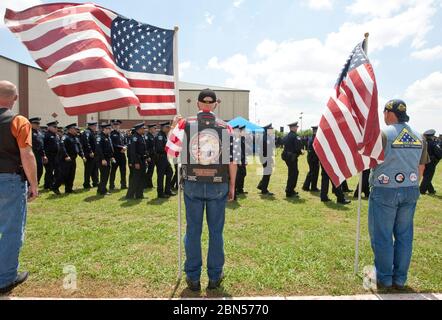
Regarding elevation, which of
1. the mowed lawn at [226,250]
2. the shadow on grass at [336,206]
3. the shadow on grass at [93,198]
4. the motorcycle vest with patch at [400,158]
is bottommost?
the mowed lawn at [226,250]

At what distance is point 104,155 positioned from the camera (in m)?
11.1

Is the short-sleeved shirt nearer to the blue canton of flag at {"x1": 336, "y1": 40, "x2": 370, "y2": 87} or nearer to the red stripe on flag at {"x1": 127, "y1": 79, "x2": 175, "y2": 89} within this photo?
the red stripe on flag at {"x1": 127, "y1": 79, "x2": 175, "y2": 89}

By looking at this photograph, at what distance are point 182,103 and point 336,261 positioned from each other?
5853 cm

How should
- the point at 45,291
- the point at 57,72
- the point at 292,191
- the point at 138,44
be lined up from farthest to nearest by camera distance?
the point at 292,191
the point at 138,44
the point at 45,291
the point at 57,72

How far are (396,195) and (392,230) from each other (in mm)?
439

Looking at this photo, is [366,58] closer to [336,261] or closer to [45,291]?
Result: [336,261]

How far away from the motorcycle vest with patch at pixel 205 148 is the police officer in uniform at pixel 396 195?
1937 mm

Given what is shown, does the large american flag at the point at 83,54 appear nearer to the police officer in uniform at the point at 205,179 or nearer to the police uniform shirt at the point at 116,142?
the police officer in uniform at the point at 205,179

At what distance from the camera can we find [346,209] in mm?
8680

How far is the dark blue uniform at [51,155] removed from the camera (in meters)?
11.0

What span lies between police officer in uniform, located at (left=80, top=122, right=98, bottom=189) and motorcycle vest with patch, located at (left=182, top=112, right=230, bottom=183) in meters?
8.46

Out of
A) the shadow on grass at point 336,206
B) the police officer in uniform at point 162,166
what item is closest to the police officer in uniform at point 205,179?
the shadow on grass at point 336,206
